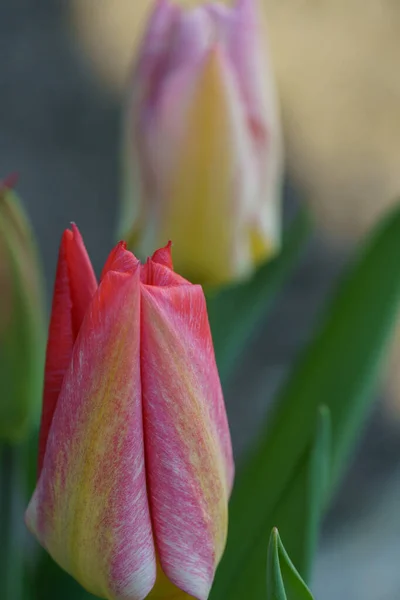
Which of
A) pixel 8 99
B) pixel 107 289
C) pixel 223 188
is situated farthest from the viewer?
pixel 8 99

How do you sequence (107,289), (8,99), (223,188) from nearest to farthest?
(107,289)
(223,188)
(8,99)

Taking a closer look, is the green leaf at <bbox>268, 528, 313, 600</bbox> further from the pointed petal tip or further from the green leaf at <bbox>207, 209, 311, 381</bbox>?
the green leaf at <bbox>207, 209, 311, 381</bbox>

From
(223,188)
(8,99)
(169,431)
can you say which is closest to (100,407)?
(169,431)

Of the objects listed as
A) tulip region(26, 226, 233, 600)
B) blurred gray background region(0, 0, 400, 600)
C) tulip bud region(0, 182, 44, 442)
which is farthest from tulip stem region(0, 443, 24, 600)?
blurred gray background region(0, 0, 400, 600)

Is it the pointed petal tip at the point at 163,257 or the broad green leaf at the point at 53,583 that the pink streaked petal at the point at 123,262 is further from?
the broad green leaf at the point at 53,583

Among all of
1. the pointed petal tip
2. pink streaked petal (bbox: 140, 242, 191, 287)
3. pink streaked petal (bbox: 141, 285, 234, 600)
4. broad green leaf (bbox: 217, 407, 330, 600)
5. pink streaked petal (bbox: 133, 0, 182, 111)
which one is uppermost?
pink streaked petal (bbox: 133, 0, 182, 111)

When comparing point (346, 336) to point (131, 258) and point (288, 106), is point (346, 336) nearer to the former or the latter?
point (131, 258)

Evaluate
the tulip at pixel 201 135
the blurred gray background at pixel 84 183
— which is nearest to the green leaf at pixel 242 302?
the tulip at pixel 201 135

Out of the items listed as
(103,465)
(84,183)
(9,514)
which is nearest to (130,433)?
(103,465)
